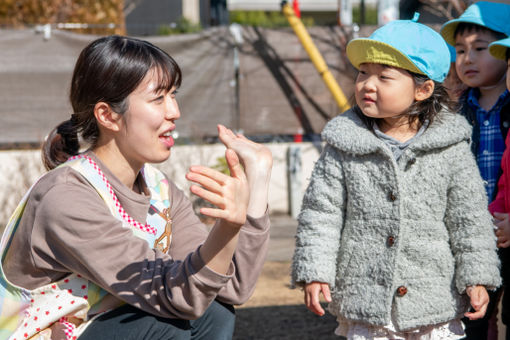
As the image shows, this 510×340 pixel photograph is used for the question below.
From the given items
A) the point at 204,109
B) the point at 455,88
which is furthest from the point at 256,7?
the point at 455,88

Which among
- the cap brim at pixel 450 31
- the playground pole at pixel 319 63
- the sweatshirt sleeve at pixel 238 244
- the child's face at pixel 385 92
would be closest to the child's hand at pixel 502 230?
the child's face at pixel 385 92

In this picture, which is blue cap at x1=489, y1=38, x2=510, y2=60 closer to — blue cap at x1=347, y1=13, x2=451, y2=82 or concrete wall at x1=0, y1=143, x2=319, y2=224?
blue cap at x1=347, y1=13, x2=451, y2=82

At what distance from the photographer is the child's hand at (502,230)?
8.33ft

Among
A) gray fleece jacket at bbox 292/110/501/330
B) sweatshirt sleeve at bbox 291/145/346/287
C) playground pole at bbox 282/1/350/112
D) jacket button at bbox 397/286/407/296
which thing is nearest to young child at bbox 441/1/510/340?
gray fleece jacket at bbox 292/110/501/330

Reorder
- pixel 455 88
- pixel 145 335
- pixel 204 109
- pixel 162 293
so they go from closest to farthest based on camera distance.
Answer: pixel 162 293 < pixel 145 335 < pixel 455 88 < pixel 204 109

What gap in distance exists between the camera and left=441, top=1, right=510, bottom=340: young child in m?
2.74

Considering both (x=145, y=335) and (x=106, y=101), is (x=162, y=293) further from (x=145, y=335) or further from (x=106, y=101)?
(x=106, y=101)

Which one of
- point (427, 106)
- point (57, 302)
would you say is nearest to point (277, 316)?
point (427, 106)

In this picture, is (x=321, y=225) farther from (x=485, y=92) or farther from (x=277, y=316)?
(x=277, y=316)

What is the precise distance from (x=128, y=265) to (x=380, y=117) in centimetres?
114

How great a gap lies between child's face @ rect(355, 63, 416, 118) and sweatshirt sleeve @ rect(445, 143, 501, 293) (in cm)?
27

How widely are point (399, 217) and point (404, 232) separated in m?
0.07

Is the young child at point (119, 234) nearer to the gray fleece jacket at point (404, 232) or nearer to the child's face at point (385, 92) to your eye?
the gray fleece jacket at point (404, 232)

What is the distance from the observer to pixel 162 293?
1.90 metres
